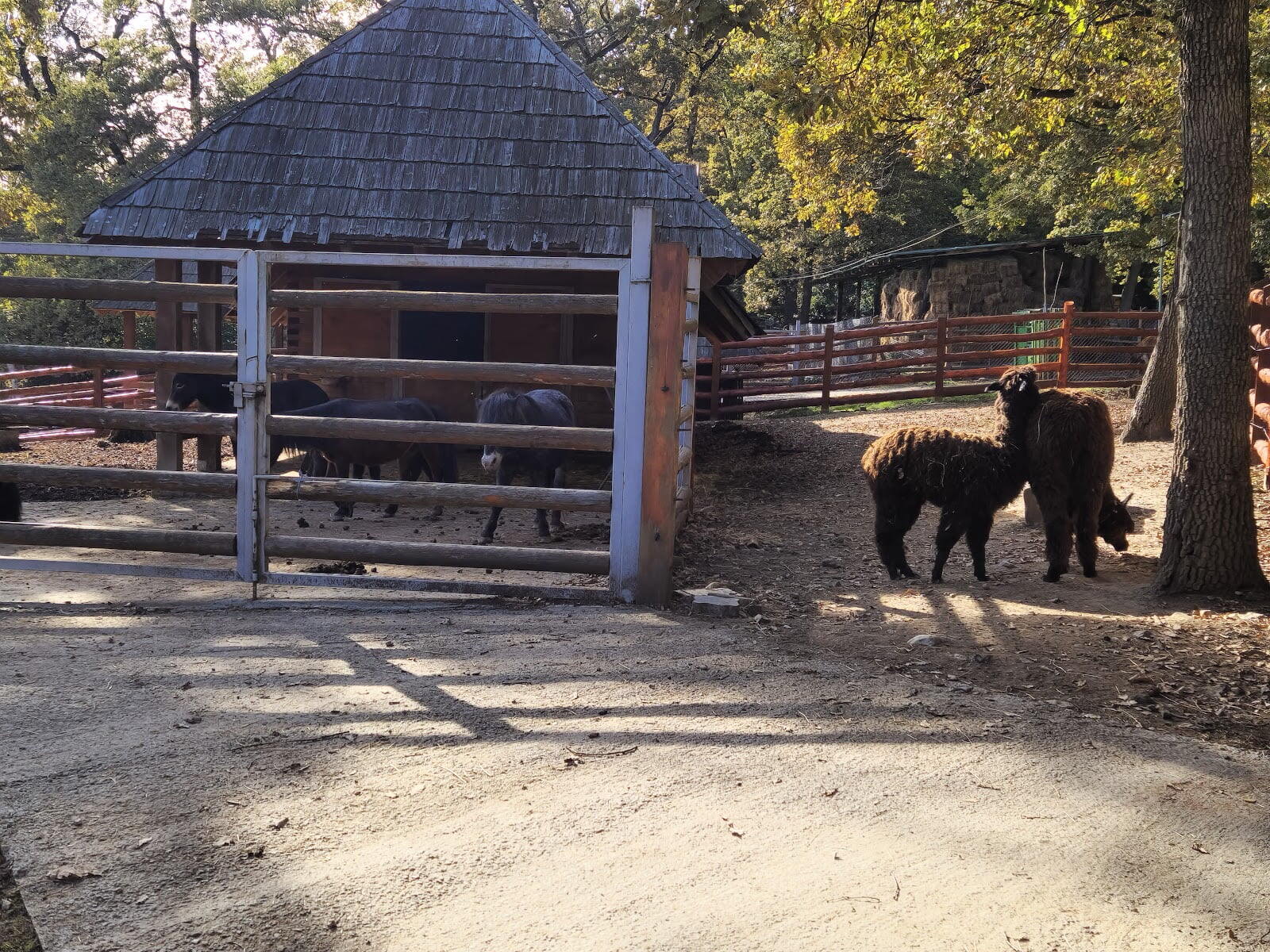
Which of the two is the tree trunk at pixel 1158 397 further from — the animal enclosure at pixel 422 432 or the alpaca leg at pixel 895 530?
the animal enclosure at pixel 422 432

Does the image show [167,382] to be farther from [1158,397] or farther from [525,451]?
[1158,397]

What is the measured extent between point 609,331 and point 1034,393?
7.35 m

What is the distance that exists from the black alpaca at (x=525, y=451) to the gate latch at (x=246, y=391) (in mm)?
2713

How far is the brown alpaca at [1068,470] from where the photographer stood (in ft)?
22.9

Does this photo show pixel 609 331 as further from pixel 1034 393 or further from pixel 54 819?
pixel 54 819

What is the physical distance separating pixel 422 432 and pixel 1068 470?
4.22 metres

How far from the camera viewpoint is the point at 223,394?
12258mm

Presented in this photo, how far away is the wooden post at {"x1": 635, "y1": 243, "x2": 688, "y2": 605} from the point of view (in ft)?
17.7

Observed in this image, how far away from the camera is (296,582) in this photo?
570 cm

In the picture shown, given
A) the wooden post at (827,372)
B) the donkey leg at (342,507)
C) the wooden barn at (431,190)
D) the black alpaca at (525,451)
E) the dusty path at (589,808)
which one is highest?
the wooden barn at (431,190)

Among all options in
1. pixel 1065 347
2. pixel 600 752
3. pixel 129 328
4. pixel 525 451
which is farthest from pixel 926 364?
pixel 600 752

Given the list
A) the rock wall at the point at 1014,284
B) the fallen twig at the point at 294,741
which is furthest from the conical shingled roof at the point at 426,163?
the rock wall at the point at 1014,284

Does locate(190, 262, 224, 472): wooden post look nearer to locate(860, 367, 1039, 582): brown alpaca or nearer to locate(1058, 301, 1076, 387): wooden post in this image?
locate(860, 367, 1039, 582): brown alpaca

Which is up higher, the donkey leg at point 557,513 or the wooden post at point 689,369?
the wooden post at point 689,369
